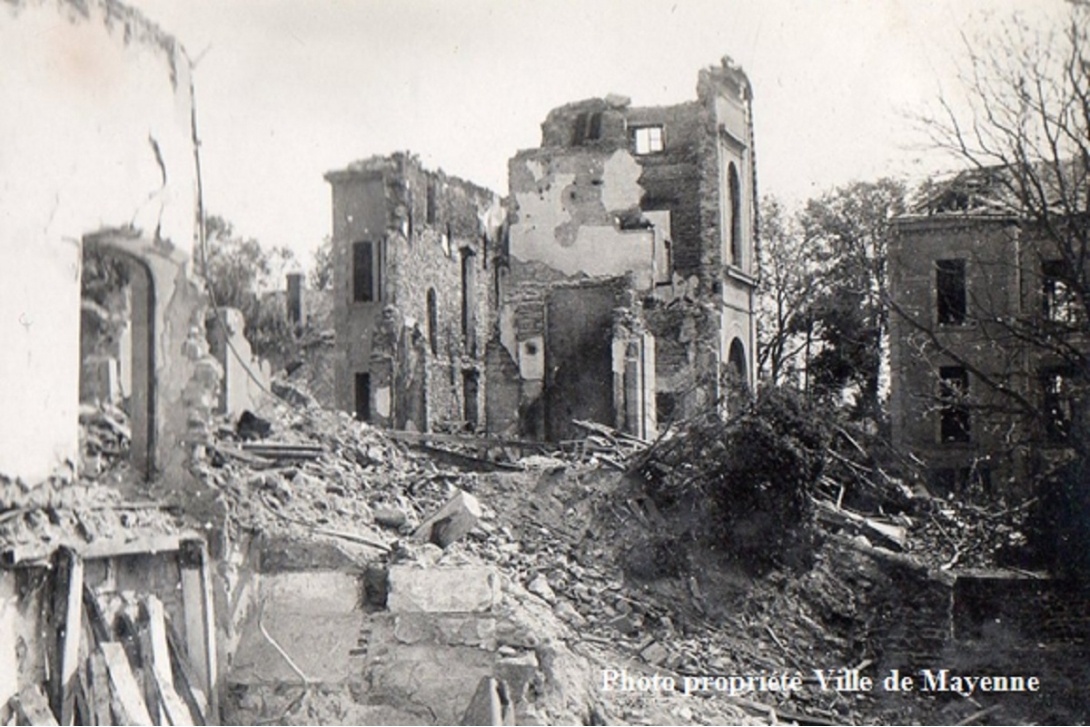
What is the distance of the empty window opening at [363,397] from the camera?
83.7 feet

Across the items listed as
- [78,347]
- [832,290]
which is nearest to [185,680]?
[78,347]

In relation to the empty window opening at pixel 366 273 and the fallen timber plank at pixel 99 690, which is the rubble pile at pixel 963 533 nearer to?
the fallen timber plank at pixel 99 690

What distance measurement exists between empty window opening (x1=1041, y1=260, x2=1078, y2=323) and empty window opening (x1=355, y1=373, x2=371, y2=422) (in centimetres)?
1471

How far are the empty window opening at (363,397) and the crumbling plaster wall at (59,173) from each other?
1664cm

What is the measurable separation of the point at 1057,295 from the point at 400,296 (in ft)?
49.4

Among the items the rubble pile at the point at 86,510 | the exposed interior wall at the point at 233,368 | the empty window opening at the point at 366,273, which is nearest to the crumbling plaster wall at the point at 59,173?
the rubble pile at the point at 86,510

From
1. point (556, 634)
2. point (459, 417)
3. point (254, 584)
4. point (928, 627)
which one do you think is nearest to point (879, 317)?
point (459, 417)

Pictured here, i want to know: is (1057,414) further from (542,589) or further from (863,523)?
(542,589)

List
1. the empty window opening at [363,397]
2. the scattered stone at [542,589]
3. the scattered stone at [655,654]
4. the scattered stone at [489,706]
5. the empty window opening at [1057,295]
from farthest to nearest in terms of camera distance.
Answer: the empty window opening at [363,397]
the empty window opening at [1057,295]
the scattered stone at [542,589]
the scattered stone at [655,654]
the scattered stone at [489,706]

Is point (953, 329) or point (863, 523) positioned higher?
point (953, 329)

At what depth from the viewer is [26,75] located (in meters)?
7.45

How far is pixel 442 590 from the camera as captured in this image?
905 cm

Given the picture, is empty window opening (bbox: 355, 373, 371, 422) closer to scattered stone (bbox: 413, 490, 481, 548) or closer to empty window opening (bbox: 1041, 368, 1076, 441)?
scattered stone (bbox: 413, 490, 481, 548)

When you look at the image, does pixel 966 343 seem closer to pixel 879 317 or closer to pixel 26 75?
pixel 879 317
